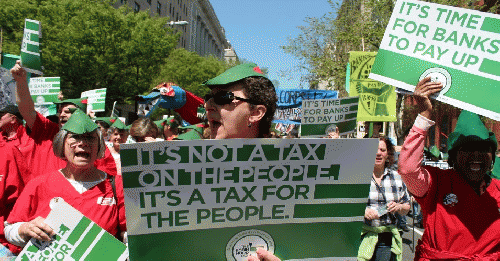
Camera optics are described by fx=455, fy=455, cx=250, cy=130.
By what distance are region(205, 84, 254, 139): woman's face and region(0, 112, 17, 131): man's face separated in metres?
3.07

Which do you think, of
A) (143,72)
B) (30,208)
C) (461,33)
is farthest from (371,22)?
(30,208)

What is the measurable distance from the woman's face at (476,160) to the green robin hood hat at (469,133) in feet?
0.13

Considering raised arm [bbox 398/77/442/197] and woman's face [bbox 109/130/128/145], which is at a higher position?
raised arm [bbox 398/77/442/197]

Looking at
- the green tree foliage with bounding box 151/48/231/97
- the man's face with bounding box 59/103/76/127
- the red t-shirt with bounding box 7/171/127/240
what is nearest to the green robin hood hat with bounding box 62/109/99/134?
the red t-shirt with bounding box 7/171/127/240

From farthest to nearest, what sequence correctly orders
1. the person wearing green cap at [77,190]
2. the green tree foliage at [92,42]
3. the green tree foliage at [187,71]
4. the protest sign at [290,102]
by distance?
the green tree foliage at [187,71] → the green tree foliage at [92,42] → the protest sign at [290,102] → the person wearing green cap at [77,190]

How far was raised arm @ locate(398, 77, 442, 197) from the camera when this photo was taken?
260cm

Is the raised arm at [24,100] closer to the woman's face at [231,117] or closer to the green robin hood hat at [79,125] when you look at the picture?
the green robin hood hat at [79,125]

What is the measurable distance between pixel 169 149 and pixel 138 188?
0.18 meters

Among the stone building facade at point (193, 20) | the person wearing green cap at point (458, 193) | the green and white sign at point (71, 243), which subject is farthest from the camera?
the stone building facade at point (193, 20)

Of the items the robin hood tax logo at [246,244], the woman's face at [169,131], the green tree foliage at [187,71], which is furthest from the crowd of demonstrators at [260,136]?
the green tree foliage at [187,71]

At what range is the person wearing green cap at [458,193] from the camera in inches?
105

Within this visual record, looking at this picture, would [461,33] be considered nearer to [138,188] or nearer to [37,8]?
[138,188]

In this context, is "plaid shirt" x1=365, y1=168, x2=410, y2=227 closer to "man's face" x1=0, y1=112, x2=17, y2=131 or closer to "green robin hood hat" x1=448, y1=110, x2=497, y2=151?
"green robin hood hat" x1=448, y1=110, x2=497, y2=151

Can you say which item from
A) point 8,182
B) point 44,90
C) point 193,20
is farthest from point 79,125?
point 193,20
